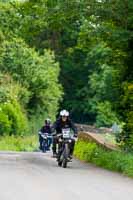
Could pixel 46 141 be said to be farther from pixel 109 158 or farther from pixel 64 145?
pixel 109 158

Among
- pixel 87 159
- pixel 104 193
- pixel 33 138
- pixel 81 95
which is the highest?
pixel 104 193

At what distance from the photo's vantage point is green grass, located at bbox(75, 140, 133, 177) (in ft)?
61.7

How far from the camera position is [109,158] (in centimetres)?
2070

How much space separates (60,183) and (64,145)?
5507 mm

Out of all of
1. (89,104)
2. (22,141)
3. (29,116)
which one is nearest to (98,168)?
(22,141)

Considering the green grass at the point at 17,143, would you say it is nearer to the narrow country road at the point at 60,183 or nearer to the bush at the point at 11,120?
the bush at the point at 11,120

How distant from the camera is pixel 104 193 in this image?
46.1 feet

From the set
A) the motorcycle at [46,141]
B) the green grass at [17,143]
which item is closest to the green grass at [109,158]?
the motorcycle at [46,141]

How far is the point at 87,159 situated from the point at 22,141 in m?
21.1

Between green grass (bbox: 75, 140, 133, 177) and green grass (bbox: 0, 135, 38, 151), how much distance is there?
14.1 m

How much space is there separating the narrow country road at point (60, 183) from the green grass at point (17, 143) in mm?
19321

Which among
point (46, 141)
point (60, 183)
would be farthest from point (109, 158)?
point (46, 141)

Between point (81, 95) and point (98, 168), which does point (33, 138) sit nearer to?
point (98, 168)

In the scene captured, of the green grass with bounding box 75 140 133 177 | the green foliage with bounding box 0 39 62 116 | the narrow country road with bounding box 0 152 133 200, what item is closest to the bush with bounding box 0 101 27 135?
the green foliage with bounding box 0 39 62 116
